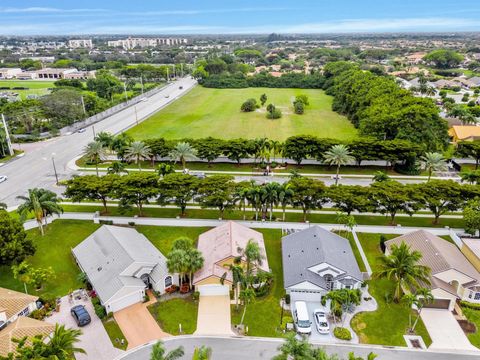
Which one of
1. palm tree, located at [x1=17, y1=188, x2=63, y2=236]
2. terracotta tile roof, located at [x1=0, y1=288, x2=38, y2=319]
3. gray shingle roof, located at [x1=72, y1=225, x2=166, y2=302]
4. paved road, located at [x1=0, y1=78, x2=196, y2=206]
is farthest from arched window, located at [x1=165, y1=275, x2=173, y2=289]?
paved road, located at [x1=0, y1=78, x2=196, y2=206]

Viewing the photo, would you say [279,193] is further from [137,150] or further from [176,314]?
[137,150]

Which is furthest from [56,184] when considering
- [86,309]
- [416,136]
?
[416,136]

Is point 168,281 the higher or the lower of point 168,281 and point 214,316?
the higher

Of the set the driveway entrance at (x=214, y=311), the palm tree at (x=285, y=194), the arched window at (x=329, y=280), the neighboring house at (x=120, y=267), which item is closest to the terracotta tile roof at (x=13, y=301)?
the neighboring house at (x=120, y=267)

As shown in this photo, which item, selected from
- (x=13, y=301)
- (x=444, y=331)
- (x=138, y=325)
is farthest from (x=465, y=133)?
(x=13, y=301)

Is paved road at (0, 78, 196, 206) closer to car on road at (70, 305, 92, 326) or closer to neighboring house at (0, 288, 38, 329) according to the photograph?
neighboring house at (0, 288, 38, 329)

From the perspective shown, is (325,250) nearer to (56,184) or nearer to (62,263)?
(62,263)
